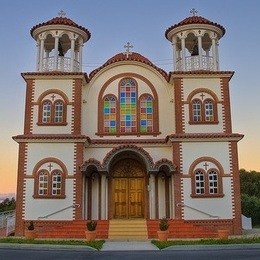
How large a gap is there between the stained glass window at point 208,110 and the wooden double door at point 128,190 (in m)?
5.13

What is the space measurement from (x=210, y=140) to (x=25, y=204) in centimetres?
1094

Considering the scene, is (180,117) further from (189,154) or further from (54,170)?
(54,170)

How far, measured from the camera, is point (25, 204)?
22.7m

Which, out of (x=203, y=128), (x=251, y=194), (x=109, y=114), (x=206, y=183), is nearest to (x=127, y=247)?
(x=206, y=183)

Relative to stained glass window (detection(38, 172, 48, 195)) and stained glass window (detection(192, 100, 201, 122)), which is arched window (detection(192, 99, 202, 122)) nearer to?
stained glass window (detection(192, 100, 201, 122))

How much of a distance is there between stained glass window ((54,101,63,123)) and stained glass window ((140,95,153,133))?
4.89 m

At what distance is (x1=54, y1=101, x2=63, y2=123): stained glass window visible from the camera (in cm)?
2409

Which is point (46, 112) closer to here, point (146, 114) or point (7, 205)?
point (146, 114)

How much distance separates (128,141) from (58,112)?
4.46 meters

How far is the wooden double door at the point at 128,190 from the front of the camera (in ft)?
80.9

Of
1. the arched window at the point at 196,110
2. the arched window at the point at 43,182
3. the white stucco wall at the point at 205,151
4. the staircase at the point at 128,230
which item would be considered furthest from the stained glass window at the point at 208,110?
the arched window at the point at 43,182

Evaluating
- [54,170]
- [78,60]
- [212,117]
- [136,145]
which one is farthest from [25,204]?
[212,117]

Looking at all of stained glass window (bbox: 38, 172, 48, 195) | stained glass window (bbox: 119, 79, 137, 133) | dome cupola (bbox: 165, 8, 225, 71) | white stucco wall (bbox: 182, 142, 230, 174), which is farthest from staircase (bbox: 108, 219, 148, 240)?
dome cupola (bbox: 165, 8, 225, 71)

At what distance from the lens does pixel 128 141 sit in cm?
2438
